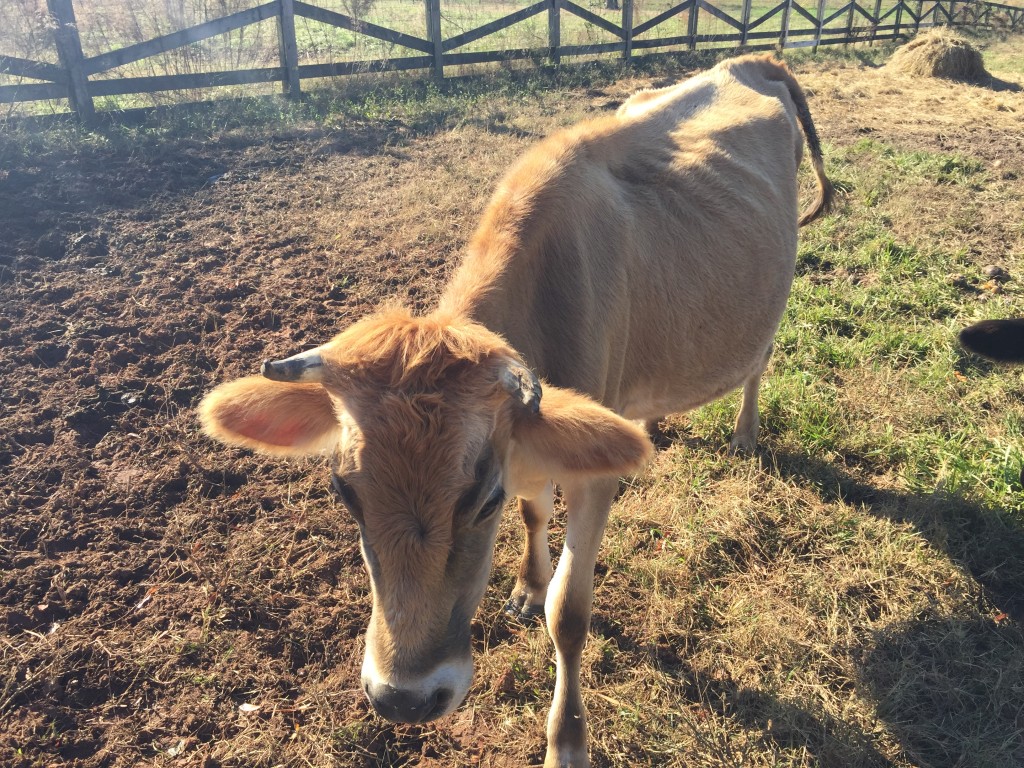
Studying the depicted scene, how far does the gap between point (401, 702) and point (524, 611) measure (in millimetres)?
1705

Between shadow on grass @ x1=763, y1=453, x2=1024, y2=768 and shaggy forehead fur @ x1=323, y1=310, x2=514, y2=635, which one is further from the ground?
shaggy forehead fur @ x1=323, y1=310, x2=514, y2=635

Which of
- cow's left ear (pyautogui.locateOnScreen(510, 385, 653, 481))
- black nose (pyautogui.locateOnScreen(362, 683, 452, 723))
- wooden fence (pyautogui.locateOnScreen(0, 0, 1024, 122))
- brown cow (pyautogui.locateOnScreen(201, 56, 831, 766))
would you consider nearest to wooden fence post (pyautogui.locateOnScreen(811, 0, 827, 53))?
wooden fence (pyautogui.locateOnScreen(0, 0, 1024, 122))

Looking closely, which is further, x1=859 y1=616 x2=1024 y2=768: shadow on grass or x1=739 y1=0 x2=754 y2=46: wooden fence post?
x1=739 y1=0 x2=754 y2=46: wooden fence post

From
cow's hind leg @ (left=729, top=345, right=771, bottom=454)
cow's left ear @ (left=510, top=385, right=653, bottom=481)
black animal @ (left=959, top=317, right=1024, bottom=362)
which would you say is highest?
cow's left ear @ (left=510, top=385, right=653, bottom=481)

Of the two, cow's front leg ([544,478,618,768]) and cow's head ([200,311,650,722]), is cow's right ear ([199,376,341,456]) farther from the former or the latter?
cow's front leg ([544,478,618,768])

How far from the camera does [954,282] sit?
6.03 meters

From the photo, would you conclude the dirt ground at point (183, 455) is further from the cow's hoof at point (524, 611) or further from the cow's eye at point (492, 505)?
the cow's eye at point (492, 505)

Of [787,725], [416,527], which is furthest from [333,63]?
[787,725]

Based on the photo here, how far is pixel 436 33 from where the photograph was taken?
13.4 m

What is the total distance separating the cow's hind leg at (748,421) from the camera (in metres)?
4.56

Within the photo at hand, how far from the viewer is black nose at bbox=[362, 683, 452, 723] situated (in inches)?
75.6

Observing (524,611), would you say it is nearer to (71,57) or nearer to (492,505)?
(492,505)

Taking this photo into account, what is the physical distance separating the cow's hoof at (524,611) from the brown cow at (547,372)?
0.8 inches

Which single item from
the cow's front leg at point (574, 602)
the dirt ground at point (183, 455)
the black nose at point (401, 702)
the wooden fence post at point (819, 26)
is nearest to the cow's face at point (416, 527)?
the black nose at point (401, 702)
